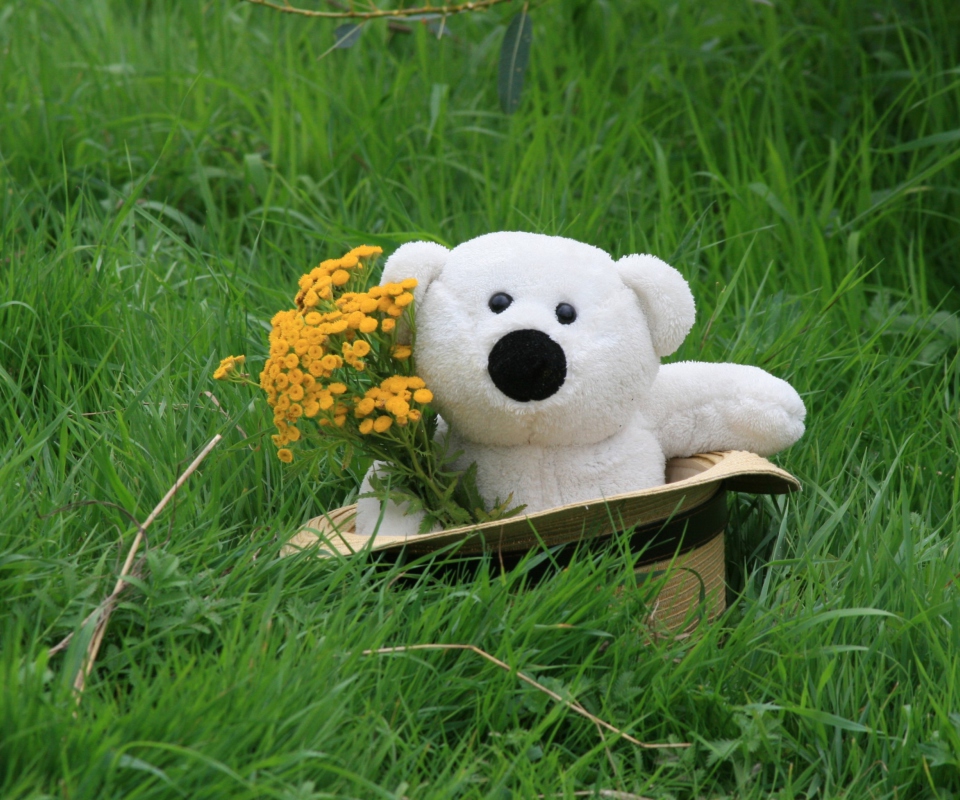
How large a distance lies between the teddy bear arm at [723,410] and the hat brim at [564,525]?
0.10 metres

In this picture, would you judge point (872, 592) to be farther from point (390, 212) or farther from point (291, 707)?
point (390, 212)

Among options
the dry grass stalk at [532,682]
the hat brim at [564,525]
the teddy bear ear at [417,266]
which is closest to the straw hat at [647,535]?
the hat brim at [564,525]

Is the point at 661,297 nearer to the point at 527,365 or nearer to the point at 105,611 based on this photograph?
the point at 527,365

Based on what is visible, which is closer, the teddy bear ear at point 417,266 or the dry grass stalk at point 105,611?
the dry grass stalk at point 105,611

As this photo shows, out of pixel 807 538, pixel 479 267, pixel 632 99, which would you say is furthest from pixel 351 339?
pixel 632 99

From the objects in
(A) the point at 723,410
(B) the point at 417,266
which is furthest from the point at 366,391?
(A) the point at 723,410

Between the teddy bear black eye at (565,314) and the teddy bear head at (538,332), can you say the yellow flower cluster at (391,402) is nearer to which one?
the teddy bear head at (538,332)

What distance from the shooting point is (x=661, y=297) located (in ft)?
5.58

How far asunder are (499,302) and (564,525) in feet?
1.20

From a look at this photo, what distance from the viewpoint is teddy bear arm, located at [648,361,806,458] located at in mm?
1772

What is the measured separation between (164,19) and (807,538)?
2880 millimetres

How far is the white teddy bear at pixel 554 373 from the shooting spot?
1.60 meters

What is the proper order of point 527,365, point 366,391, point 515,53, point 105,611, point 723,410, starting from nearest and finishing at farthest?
point 105,611
point 527,365
point 366,391
point 723,410
point 515,53

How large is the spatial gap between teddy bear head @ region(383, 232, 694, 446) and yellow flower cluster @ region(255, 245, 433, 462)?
67 mm
